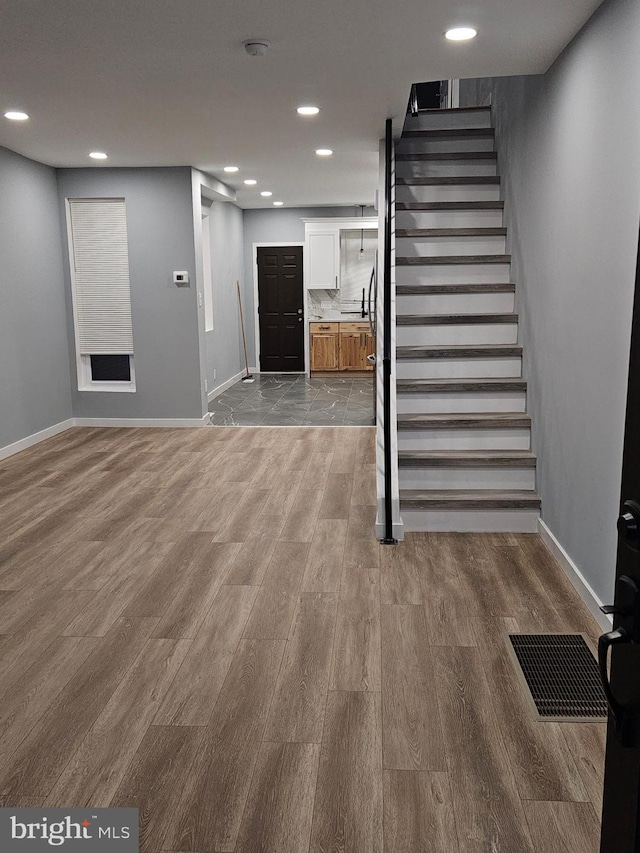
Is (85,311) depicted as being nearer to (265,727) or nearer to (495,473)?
(495,473)

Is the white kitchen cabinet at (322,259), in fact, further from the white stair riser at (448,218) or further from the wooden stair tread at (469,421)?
the wooden stair tread at (469,421)

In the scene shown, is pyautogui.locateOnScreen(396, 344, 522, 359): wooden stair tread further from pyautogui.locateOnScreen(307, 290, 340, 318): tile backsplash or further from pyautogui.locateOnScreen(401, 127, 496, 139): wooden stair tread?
pyautogui.locateOnScreen(307, 290, 340, 318): tile backsplash

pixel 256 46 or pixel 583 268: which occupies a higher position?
pixel 256 46

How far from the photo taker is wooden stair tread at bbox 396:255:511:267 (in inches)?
200

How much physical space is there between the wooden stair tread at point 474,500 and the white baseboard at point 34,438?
12.3 feet

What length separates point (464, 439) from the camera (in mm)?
4562

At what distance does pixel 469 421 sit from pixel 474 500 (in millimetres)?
542

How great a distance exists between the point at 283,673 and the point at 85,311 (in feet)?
18.6

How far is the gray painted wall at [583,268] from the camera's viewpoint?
2838 millimetres

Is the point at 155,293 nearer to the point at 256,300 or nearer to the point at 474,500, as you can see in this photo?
the point at 256,300

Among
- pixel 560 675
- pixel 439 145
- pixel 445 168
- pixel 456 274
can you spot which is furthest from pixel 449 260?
pixel 560 675

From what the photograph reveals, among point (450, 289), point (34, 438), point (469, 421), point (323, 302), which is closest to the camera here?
point (469, 421)

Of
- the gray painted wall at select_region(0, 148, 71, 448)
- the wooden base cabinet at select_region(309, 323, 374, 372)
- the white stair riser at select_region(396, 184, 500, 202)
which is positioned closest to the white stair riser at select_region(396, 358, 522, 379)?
the white stair riser at select_region(396, 184, 500, 202)

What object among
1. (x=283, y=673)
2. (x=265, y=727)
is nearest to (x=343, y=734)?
(x=265, y=727)
